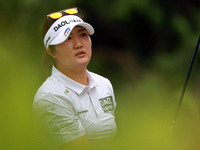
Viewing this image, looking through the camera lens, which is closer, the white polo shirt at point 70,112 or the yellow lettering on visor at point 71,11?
the white polo shirt at point 70,112

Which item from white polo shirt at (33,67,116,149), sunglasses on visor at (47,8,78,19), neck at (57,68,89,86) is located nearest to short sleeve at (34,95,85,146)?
white polo shirt at (33,67,116,149)

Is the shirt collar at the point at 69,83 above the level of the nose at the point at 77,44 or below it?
below

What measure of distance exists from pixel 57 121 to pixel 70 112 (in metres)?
0.05

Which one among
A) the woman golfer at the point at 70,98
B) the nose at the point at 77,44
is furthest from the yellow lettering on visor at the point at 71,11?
the nose at the point at 77,44

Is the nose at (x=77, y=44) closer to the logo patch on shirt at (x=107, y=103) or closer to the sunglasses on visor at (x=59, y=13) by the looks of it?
the sunglasses on visor at (x=59, y=13)

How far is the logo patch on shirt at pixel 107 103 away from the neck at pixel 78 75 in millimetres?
88

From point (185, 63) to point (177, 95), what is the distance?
28cm

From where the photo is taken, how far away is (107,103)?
1366 mm

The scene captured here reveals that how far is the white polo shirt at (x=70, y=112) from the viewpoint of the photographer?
121 centimetres

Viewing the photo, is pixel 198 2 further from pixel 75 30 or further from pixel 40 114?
pixel 40 114

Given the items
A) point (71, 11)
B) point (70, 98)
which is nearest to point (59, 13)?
point (71, 11)

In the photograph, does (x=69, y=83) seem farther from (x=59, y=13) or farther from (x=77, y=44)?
(x=59, y=13)

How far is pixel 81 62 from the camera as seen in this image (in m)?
1.24

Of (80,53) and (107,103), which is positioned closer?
(80,53)
